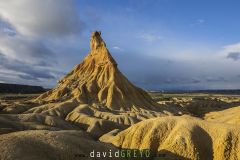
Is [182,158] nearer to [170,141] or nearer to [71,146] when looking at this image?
[170,141]

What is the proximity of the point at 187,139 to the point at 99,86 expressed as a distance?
68285 mm

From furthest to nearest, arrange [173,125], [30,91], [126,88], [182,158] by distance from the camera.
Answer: [30,91] → [126,88] → [173,125] → [182,158]

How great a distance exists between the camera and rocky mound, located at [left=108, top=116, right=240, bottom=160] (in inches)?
1273

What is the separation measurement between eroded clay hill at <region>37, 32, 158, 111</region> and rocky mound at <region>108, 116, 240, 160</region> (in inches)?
2143

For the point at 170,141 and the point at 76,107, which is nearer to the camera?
the point at 170,141

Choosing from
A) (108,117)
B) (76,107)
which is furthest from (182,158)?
(76,107)

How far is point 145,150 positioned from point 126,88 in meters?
65.3

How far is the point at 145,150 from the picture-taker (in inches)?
1331

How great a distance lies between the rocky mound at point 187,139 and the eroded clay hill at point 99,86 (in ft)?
179

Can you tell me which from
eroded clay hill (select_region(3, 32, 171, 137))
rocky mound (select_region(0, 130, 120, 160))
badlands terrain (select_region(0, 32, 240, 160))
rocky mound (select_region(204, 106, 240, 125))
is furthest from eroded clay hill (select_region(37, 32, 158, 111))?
rocky mound (select_region(0, 130, 120, 160))

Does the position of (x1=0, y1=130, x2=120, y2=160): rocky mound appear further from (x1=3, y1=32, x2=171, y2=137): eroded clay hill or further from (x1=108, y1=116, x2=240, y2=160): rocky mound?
(x1=3, y1=32, x2=171, y2=137): eroded clay hill

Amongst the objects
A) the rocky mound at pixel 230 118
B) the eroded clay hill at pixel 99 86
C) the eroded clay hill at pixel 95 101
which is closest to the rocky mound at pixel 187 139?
the rocky mound at pixel 230 118

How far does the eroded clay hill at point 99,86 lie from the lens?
93875 mm

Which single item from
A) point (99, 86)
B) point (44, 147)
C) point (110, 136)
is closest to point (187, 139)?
point (44, 147)
